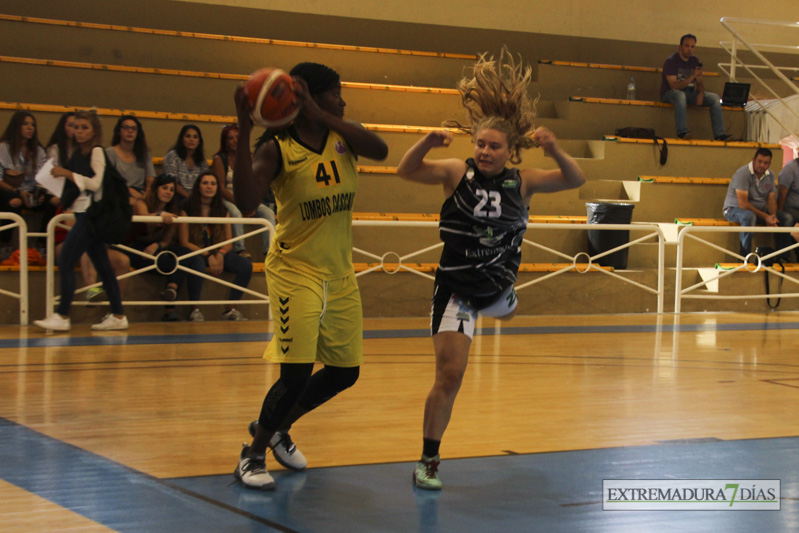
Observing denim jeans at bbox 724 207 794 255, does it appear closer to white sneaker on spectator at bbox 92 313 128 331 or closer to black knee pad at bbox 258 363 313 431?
white sneaker on spectator at bbox 92 313 128 331

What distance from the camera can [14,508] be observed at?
298 cm

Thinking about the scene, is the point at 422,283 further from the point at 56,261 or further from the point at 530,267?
the point at 56,261

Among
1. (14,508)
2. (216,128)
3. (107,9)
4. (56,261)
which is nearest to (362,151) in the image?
(14,508)

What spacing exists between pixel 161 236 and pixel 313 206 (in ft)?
17.5

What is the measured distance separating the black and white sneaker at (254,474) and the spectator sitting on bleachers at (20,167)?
577 centimetres

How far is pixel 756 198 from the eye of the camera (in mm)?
10898

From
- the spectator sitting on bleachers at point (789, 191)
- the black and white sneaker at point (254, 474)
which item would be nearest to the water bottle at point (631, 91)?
the spectator sitting on bleachers at point (789, 191)

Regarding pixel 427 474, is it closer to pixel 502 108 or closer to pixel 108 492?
pixel 108 492

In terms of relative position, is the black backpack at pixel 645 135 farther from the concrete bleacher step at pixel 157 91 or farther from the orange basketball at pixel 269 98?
the orange basketball at pixel 269 98

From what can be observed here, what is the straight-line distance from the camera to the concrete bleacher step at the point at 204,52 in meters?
10.9

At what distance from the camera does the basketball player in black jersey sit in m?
3.45

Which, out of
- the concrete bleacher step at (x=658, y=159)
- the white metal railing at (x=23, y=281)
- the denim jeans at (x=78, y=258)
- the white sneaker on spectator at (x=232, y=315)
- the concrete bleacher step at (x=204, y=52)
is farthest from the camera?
the concrete bleacher step at (x=658, y=159)

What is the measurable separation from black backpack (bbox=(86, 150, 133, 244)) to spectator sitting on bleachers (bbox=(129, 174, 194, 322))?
98 centimetres

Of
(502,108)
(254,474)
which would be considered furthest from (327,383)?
(502,108)
